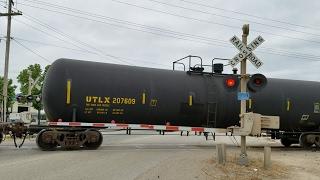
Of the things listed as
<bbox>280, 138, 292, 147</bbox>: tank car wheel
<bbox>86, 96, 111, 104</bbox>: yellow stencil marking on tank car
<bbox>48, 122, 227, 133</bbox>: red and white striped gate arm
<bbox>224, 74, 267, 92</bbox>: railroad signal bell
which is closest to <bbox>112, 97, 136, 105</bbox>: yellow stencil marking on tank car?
<bbox>86, 96, 111, 104</bbox>: yellow stencil marking on tank car

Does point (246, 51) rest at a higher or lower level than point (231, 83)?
higher

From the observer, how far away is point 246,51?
12398 millimetres

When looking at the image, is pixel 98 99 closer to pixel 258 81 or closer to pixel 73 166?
pixel 73 166

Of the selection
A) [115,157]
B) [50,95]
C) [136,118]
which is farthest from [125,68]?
[115,157]

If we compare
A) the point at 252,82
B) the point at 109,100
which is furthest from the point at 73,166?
the point at 109,100

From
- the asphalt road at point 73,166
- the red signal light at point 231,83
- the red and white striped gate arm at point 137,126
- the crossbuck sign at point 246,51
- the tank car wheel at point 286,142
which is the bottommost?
the asphalt road at point 73,166

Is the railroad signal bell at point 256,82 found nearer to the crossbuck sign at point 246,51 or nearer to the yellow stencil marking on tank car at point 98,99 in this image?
the crossbuck sign at point 246,51

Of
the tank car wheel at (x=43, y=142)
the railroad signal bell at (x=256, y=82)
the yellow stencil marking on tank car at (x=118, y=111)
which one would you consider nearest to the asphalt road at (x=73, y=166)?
the tank car wheel at (x=43, y=142)

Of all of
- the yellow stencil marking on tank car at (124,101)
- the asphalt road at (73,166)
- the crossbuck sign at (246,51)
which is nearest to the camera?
the asphalt road at (73,166)

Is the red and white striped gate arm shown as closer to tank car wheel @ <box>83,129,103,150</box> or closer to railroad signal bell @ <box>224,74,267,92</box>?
tank car wheel @ <box>83,129,103,150</box>

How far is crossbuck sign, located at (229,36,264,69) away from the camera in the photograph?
12.3 metres

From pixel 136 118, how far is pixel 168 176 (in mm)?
7881

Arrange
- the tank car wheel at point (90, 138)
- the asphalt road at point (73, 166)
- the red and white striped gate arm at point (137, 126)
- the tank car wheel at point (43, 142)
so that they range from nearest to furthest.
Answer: the asphalt road at point (73, 166) → the tank car wheel at point (43, 142) → the red and white striped gate arm at point (137, 126) → the tank car wheel at point (90, 138)

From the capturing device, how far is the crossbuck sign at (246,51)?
40.3 feet
